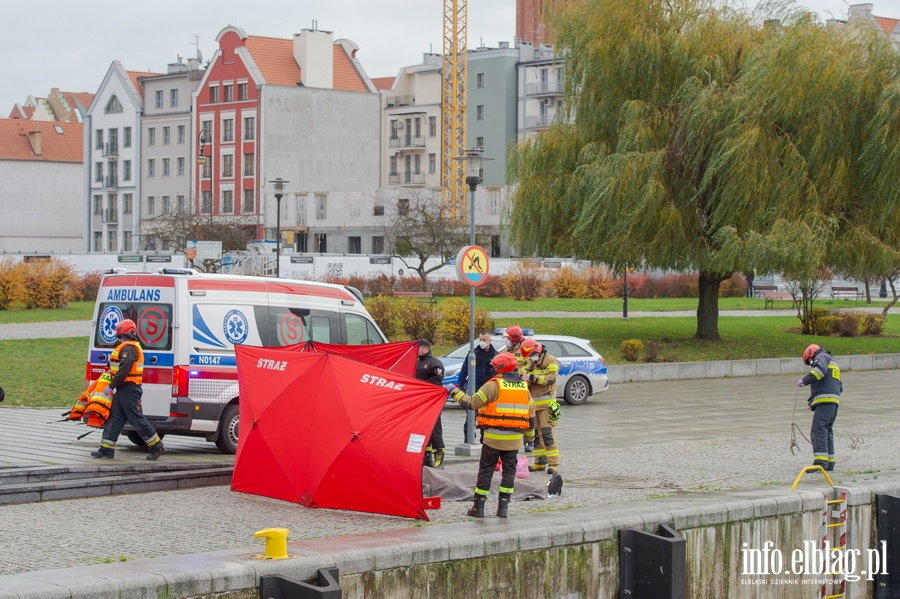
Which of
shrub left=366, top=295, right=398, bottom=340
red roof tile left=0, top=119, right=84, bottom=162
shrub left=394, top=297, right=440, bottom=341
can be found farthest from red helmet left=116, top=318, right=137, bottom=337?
red roof tile left=0, top=119, right=84, bottom=162

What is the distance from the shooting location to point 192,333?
16.4 meters

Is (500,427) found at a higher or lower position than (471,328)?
lower

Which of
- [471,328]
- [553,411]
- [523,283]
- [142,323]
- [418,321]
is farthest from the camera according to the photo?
[523,283]

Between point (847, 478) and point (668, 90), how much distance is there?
21.9 metres

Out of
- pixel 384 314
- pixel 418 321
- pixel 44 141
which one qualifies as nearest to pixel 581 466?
pixel 418 321

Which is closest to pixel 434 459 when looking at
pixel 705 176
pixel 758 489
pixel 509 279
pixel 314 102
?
pixel 758 489

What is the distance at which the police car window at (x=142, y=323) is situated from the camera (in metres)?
16.4

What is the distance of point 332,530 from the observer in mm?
11203

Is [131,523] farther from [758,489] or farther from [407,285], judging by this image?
[407,285]

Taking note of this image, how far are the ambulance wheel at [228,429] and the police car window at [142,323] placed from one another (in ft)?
3.88

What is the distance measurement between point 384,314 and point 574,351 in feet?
29.8

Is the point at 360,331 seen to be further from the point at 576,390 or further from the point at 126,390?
the point at 576,390
